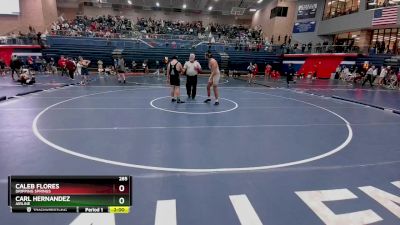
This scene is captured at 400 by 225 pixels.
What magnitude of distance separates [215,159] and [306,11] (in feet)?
121

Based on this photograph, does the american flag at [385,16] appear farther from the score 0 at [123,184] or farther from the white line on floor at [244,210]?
the score 0 at [123,184]

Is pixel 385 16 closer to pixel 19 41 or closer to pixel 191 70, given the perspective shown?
pixel 191 70

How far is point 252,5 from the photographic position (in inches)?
1678

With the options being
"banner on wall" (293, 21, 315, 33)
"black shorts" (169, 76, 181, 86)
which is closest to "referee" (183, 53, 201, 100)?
"black shorts" (169, 76, 181, 86)

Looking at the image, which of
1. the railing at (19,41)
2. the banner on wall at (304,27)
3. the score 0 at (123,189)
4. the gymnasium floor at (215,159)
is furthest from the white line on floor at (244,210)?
the banner on wall at (304,27)

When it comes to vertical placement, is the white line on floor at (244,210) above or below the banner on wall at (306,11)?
below

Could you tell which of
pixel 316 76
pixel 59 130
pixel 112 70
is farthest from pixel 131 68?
pixel 59 130

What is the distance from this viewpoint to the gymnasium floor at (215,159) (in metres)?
3.35

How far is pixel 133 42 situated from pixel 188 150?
2566 cm

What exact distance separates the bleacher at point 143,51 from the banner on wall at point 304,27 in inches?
308

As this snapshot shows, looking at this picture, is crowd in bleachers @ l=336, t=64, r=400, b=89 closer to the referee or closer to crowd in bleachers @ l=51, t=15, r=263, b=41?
crowd in bleachers @ l=51, t=15, r=263, b=41

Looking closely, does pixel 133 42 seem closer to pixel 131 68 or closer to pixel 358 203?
pixel 131 68

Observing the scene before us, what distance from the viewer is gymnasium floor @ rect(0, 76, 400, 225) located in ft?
11.0

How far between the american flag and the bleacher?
976 centimetres
